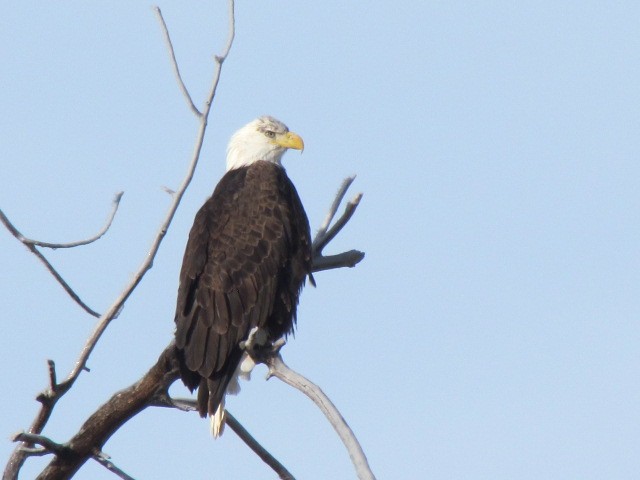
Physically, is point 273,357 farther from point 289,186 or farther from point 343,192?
point 289,186

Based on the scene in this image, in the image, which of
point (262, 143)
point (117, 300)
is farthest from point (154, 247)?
point (262, 143)

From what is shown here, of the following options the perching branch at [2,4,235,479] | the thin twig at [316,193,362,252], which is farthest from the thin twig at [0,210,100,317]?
the thin twig at [316,193,362,252]

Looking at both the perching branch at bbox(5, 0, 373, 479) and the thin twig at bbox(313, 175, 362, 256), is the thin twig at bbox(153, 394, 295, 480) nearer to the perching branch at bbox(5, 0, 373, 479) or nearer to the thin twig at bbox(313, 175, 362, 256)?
the perching branch at bbox(5, 0, 373, 479)

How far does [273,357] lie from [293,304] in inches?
72.8

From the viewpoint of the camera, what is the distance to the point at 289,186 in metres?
7.42

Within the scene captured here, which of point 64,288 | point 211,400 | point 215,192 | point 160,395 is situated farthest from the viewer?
point 215,192

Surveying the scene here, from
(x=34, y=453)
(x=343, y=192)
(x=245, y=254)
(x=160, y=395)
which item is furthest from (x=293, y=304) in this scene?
(x=34, y=453)

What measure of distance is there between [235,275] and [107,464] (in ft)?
5.34

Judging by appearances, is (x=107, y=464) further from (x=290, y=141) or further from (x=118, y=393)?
(x=290, y=141)

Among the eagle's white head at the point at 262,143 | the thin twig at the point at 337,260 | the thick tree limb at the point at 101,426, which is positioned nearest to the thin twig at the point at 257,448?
the thick tree limb at the point at 101,426

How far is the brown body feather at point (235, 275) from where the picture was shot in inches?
252

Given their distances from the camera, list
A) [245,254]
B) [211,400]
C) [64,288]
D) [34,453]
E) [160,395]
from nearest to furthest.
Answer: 1. [64,288]
2. [34,453]
3. [160,395]
4. [211,400]
5. [245,254]

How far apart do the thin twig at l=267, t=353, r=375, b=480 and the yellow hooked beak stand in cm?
304

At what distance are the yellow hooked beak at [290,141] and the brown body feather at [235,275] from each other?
746 mm
